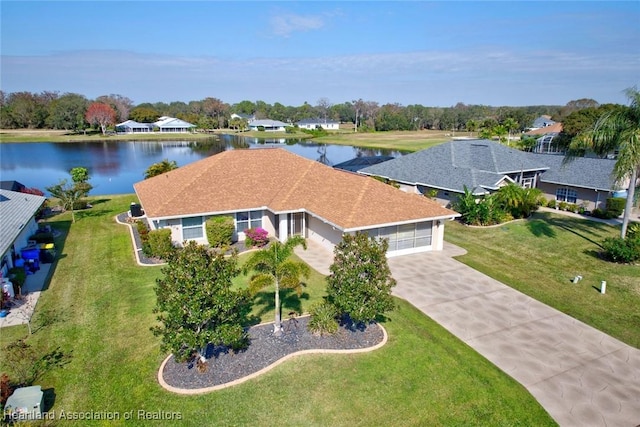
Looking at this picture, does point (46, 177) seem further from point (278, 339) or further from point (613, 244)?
point (613, 244)

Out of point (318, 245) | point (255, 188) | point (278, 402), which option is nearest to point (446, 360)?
point (278, 402)

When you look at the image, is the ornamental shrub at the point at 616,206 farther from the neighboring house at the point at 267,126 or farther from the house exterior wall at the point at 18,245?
the neighboring house at the point at 267,126

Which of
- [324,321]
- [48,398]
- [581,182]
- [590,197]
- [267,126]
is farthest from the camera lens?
[267,126]

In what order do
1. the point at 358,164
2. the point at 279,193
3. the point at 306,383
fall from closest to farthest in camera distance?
1. the point at 306,383
2. the point at 279,193
3. the point at 358,164

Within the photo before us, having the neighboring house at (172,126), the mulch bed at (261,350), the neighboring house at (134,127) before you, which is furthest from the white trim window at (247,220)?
the neighboring house at (134,127)

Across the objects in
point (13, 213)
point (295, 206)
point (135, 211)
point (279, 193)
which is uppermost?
point (279, 193)

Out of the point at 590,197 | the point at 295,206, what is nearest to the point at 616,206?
the point at 590,197

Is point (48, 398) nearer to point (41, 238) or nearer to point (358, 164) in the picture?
point (41, 238)

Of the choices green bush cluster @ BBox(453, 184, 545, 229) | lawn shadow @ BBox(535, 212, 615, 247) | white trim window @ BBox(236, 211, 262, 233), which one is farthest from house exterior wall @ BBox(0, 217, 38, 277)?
lawn shadow @ BBox(535, 212, 615, 247)
